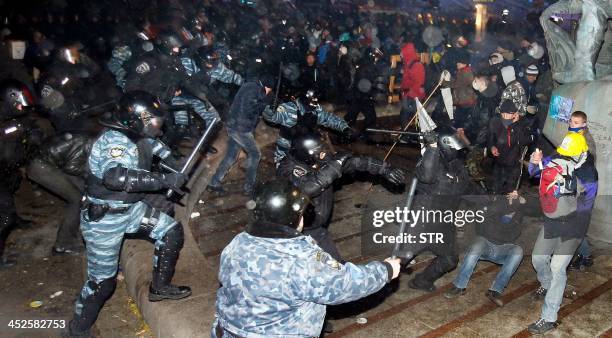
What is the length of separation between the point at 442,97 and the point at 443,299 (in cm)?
457

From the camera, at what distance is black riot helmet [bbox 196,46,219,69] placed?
9.38 metres

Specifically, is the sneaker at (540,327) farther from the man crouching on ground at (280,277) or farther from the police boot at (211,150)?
the police boot at (211,150)

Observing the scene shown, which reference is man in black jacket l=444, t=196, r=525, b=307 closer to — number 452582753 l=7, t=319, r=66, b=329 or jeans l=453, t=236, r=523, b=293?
jeans l=453, t=236, r=523, b=293

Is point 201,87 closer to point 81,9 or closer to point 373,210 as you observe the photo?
point 373,210

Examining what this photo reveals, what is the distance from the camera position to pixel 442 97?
354 inches

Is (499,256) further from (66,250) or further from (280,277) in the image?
(66,250)

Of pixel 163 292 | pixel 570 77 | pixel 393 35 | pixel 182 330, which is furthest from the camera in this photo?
pixel 393 35

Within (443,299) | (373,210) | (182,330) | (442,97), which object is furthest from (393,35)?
(182,330)

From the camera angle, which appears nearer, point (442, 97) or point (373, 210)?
point (373, 210)

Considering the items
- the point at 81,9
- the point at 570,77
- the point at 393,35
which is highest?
the point at 570,77

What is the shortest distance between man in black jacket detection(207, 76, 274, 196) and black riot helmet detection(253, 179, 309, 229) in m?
4.46

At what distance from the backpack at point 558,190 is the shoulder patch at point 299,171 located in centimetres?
214

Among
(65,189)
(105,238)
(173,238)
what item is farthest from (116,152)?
(65,189)

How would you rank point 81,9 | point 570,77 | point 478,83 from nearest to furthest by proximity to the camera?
point 570,77 → point 478,83 → point 81,9
